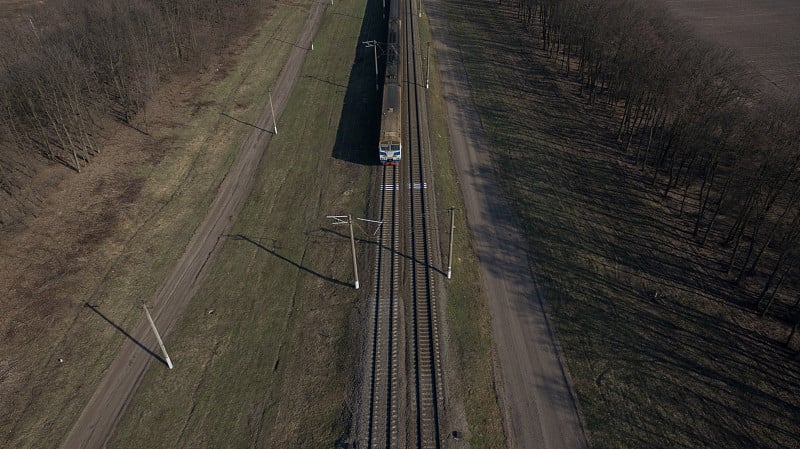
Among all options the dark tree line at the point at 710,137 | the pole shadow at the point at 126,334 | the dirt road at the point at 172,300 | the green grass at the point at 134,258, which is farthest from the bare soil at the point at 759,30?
the pole shadow at the point at 126,334

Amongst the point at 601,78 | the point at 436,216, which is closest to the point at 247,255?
the point at 436,216

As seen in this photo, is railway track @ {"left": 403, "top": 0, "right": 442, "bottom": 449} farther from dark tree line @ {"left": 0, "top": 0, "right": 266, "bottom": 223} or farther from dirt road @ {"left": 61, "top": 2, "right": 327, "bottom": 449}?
dark tree line @ {"left": 0, "top": 0, "right": 266, "bottom": 223}

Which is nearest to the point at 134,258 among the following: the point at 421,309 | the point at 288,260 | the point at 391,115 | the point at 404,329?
the point at 288,260

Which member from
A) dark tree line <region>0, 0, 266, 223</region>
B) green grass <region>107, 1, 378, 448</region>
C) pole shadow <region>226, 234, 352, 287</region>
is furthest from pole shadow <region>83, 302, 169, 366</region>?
dark tree line <region>0, 0, 266, 223</region>

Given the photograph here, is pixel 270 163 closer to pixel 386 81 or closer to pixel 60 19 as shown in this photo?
pixel 386 81

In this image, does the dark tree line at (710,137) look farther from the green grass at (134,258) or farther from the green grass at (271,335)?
the green grass at (134,258)
